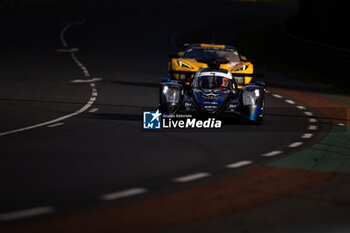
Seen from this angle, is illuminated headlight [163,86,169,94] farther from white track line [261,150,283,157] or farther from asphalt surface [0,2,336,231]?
white track line [261,150,283,157]

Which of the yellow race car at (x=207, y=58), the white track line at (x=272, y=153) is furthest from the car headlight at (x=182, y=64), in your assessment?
the white track line at (x=272, y=153)

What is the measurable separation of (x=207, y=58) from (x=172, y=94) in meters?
6.89

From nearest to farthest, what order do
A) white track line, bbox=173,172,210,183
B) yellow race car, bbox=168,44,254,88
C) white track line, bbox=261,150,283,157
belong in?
1. white track line, bbox=173,172,210,183
2. white track line, bbox=261,150,283,157
3. yellow race car, bbox=168,44,254,88

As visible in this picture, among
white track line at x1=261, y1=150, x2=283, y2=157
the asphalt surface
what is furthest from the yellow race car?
white track line at x1=261, y1=150, x2=283, y2=157

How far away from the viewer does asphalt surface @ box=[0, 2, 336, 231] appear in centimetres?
1382

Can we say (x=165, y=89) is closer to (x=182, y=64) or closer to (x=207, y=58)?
(x=182, y=64)

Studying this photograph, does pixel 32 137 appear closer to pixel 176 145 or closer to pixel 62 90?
pixel 176 145

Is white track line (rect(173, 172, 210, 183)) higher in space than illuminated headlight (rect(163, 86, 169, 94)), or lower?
lower

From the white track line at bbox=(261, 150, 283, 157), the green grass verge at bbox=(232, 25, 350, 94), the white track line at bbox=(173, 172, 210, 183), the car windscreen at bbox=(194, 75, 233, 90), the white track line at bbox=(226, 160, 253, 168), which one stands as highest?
the car windscreen at bbox=(194, 75, 233, 90)

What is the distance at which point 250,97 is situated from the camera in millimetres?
20594

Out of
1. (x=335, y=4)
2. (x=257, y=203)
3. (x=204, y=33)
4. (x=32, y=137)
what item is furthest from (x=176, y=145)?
(x=204, y=33)

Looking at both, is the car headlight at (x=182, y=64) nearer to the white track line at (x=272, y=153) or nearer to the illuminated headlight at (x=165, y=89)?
the illuminated headlight at (x=165, y=89)

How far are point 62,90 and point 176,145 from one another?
430 inches

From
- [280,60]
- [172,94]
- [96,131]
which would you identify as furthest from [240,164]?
[280,60]
